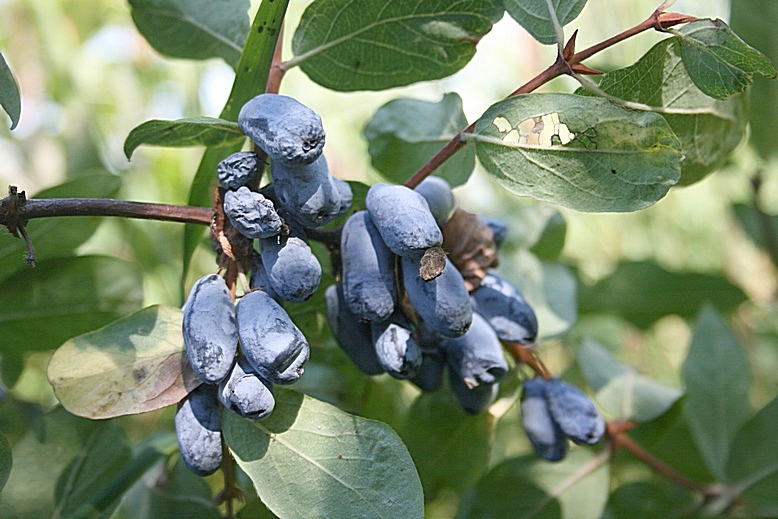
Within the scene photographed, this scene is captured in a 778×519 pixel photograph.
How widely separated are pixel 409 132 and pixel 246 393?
47 cm

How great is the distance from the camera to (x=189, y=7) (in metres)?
0.92

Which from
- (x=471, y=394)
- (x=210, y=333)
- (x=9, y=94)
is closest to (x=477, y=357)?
(x=471, y=394)

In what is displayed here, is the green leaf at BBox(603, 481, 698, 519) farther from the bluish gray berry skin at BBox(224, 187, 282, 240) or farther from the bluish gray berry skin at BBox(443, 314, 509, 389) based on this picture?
the bluish gray berry skin at BBox(224, 187, 282, 240)

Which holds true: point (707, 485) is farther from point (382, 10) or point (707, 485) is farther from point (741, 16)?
point (382, 10)

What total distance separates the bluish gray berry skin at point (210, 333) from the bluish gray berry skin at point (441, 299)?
0.53 feet

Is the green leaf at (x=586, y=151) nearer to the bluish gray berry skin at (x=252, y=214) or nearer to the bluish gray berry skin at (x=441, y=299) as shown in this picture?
the bluish gray berry skin at (x=441, y=299)

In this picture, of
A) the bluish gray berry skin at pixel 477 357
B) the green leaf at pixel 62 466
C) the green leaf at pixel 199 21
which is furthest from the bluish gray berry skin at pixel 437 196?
the green leaf at pixel 62 466

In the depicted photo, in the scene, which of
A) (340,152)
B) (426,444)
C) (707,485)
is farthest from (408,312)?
(340,152)

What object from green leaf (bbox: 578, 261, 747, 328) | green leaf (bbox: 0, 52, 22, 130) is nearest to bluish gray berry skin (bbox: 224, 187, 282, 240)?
green leaf (bbox: 0, 52, 22, 130)

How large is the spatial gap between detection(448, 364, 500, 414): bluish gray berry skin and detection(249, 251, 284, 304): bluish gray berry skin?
0.72 ft

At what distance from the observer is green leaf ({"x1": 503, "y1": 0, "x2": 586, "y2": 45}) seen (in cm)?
75

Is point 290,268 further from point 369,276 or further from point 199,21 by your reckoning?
point 199,21

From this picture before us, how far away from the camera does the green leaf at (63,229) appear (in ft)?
2.74

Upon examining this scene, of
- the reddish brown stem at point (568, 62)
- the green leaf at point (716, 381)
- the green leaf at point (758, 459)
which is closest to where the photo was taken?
the reddish brown stem at point (568, 62)
